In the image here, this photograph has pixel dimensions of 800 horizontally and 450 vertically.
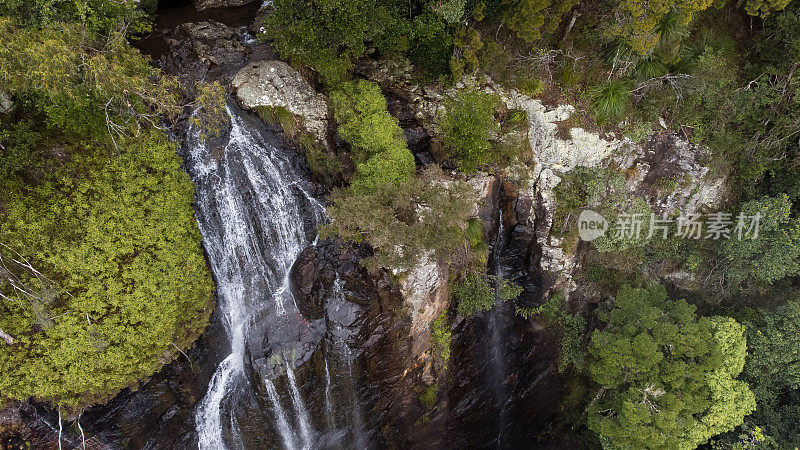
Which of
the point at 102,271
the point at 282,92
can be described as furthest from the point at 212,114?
the point at 102,271

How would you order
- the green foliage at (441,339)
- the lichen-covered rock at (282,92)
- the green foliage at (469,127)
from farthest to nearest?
the green foliage at (441,339) → the green foliage at (469,127) → the lichen-covered rock at (282,92)

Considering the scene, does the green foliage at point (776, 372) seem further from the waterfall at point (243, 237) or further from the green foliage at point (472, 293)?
the waterfall at point (243, 237)

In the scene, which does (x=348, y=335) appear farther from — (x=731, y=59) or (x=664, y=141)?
(x=731, y=59)

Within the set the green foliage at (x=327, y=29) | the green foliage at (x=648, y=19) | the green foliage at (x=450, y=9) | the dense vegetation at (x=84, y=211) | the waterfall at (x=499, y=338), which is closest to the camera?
the dense vegetation at (x=84, y=211)

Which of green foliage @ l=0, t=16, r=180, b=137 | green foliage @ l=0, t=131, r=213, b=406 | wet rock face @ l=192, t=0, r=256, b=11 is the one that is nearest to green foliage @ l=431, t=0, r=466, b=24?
green foliage @ l=0, t=16, r=180, b=137

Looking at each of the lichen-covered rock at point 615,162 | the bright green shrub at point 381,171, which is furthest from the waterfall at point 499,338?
the bright green shrub at point 381,171

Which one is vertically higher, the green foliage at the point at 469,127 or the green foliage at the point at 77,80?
the green foliage at the point at 77,80

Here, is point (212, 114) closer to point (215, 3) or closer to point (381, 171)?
point (381, 171)

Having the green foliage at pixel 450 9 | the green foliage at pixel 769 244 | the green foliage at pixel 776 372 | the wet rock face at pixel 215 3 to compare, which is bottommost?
the green foliage at pixel 776 372
